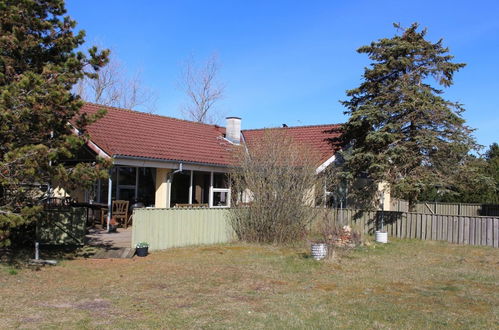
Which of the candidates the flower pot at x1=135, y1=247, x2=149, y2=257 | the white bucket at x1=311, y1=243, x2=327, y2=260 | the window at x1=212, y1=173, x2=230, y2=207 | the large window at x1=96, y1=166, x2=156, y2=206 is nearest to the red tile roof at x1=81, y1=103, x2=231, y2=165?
the window at x1=212, y1=173, x2=230, y2=207

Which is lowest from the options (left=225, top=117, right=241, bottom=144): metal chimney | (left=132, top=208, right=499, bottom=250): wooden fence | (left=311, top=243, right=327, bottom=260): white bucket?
(left=311, top=243, right=327, bottom=260): white bucket

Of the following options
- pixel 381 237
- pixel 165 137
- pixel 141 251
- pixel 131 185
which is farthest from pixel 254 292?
pixel 165 137

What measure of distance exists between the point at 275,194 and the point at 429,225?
235 inches

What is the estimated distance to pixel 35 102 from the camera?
9.41 m

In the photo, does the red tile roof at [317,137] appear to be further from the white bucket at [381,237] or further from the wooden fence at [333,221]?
A: the white bucket at [381,237]

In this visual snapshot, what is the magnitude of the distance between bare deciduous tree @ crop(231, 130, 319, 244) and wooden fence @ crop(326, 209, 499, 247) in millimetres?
1078

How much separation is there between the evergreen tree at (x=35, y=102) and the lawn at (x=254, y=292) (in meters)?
1.97

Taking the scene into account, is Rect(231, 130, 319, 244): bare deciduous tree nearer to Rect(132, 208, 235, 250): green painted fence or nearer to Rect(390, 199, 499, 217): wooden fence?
Rect(132, 208, 235, 250): green painted fence

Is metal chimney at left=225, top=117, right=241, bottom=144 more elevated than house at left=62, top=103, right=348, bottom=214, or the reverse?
metal chimney at left=225, top=117, right=241, bottom=144

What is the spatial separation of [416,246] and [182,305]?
10265 millimetres

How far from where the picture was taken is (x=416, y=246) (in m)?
15.9

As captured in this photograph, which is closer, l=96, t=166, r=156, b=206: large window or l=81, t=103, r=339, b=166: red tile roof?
l=81, t=103, r=339, b=166: red tile roof

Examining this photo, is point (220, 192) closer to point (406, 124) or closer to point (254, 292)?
point (406, 124)

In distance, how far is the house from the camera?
57.4 ft
